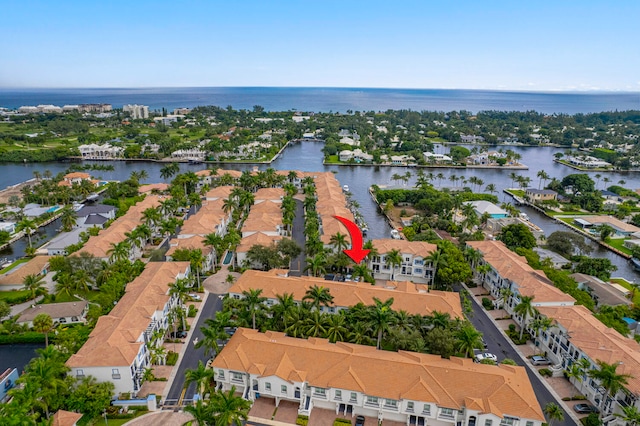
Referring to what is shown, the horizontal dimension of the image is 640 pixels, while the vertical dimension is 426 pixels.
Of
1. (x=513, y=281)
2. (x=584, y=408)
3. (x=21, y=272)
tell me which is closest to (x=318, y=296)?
(x=513, y=281)

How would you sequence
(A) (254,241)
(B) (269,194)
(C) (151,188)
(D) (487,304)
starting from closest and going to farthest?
(D) (487,304) → (A) (254,241) → (B) (269,194) → (C) (151,188)

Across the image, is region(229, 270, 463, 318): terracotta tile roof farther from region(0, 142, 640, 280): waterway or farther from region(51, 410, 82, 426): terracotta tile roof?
region(0, 142, 640, 280): waterway

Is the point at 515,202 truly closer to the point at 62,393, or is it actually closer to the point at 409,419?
the point at 409,419

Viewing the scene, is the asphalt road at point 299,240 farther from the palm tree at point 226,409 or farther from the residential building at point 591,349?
the residential building at point 591,349

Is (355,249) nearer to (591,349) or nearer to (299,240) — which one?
(299,240)

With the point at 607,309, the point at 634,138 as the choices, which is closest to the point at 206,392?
the point at 607,309

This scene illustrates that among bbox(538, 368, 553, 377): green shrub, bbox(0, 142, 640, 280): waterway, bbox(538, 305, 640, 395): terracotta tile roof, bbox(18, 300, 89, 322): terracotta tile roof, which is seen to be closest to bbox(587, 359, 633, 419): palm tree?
bbox(538, 305, 640, 395): terracotta tile roof
